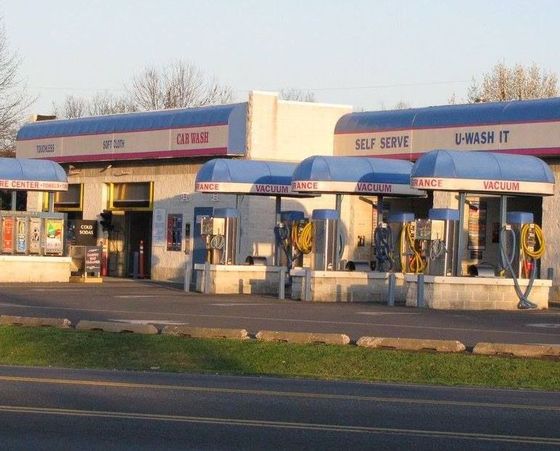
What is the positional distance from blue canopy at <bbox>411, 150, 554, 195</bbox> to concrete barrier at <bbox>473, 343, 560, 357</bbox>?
35.6ft

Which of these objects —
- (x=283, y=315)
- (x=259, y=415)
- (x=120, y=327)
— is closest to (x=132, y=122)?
(x=283, y=315)

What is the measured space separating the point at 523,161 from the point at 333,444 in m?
21.6

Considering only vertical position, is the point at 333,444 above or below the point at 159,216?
below

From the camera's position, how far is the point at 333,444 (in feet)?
35.4

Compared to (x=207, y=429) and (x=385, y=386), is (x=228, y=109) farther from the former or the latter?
(x=207, y=429)

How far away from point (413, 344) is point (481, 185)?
435 inches

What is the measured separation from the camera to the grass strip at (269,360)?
59.2 ft

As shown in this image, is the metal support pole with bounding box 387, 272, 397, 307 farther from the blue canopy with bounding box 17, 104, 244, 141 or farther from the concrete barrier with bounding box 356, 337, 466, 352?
the blue canopy with bounding box 17, 104, 244, 141

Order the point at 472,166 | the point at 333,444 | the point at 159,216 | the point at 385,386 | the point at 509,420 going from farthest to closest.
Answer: the point at 159,216 < the point at 472,166 < the point at 385,386 < the point at 509,420 < the point at 333,444

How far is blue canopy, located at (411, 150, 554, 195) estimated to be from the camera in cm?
3052

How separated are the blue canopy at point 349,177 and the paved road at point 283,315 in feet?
10.6

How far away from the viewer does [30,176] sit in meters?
41.5

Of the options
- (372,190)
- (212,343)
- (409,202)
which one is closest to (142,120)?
(409,202)

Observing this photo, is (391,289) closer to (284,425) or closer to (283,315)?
(283,315)
